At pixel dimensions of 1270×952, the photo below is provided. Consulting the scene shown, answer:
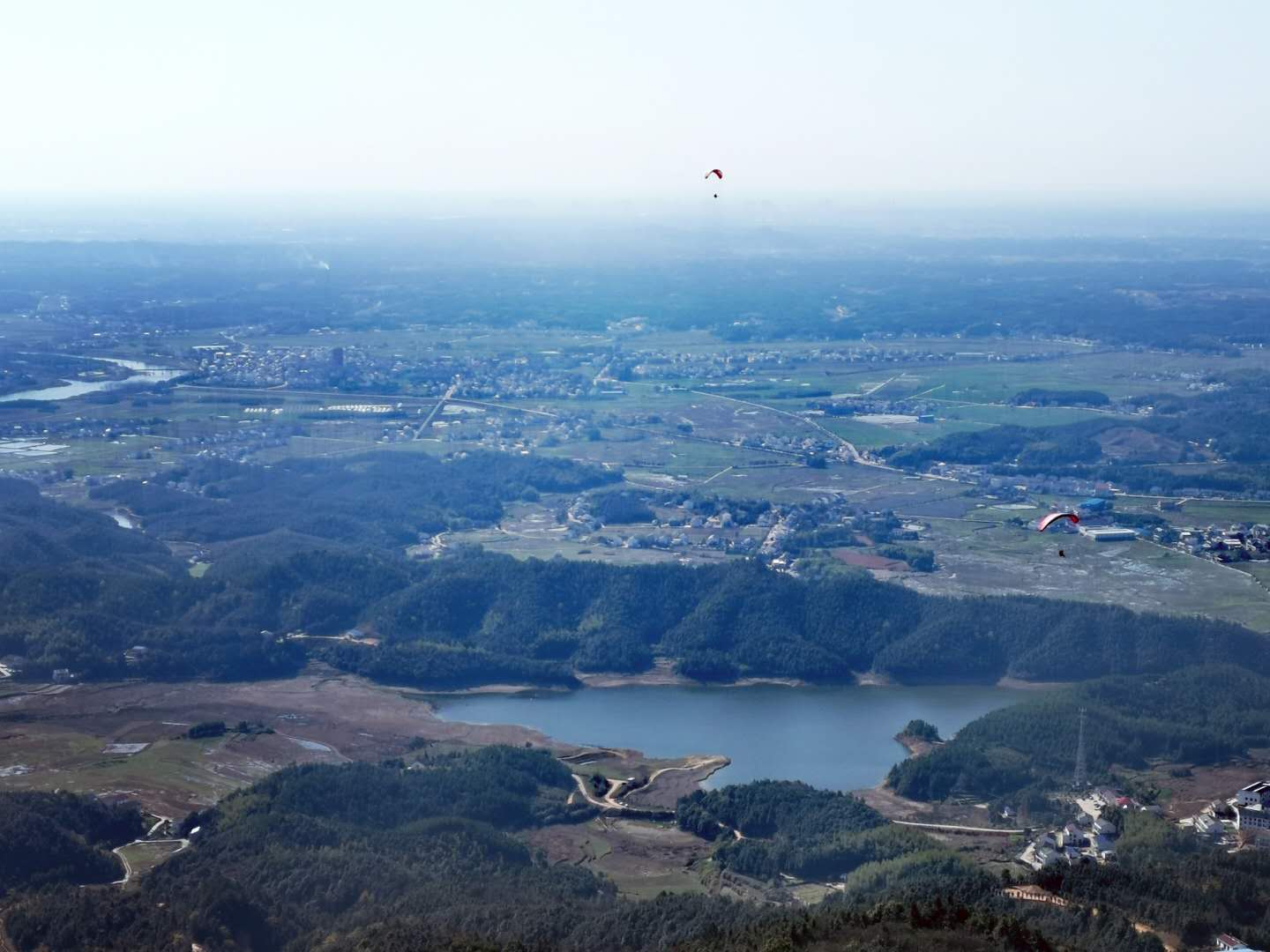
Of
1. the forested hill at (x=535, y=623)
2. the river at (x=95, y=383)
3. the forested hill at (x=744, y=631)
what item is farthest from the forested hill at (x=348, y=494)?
the river at (x=95, y=383)

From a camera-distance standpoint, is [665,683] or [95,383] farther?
[95,383]

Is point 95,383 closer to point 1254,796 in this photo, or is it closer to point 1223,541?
point 1223,541

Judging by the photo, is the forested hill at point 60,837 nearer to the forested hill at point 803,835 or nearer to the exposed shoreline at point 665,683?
the forested hill at point 803,835

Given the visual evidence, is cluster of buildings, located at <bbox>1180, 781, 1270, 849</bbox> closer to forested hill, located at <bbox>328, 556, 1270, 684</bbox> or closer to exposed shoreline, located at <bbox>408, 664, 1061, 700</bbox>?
exposed shoreline, located at <bbox>408, 664, 1061, 700</bbox>

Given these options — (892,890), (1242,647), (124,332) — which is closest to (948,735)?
(1242,647)

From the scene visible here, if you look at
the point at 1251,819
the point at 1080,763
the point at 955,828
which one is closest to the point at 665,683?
the point at 1080,763

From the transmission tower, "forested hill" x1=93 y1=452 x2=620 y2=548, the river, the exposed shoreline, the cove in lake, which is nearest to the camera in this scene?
the transmission tower

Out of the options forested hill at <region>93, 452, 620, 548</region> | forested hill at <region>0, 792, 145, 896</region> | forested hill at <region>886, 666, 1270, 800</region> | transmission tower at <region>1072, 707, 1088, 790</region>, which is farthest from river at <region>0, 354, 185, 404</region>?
transmission tower at <region>1072, 707, 1088, 790</region>
